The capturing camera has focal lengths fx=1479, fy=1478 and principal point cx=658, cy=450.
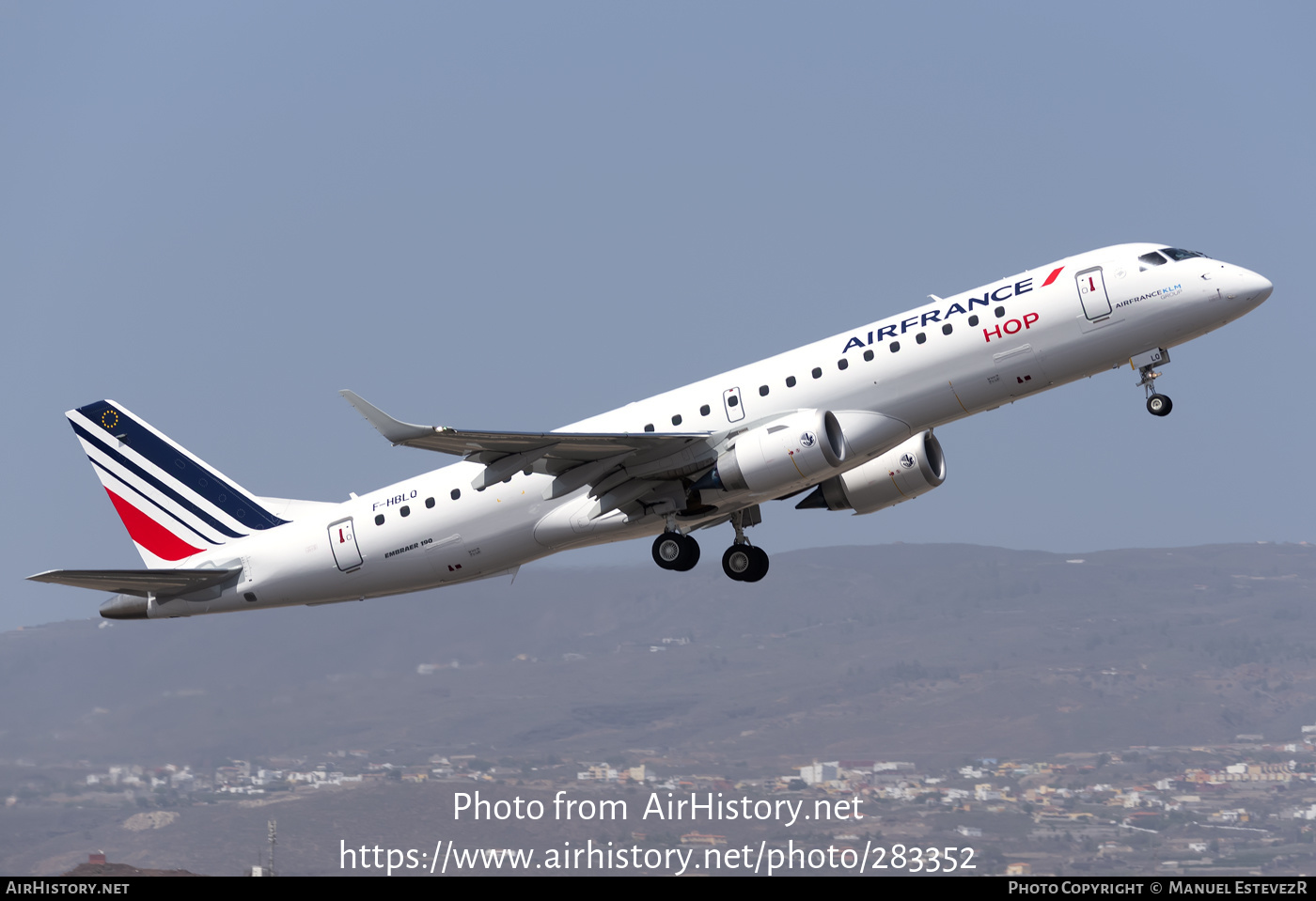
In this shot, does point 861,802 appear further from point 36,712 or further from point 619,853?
point 36,712

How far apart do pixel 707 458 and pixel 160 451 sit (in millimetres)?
16192

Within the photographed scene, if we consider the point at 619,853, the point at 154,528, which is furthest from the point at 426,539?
the point at 619,853

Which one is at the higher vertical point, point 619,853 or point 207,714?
point 207,714

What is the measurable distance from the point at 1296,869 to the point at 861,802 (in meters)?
35.4

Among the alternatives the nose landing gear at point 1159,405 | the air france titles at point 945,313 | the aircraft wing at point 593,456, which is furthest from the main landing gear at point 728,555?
the nose landing gear at point 1159,405

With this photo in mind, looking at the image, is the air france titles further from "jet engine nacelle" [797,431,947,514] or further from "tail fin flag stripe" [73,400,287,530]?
"tail fin flag stripe" [73,400,287,530]

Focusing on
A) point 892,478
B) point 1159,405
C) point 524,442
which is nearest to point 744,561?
point 892,478

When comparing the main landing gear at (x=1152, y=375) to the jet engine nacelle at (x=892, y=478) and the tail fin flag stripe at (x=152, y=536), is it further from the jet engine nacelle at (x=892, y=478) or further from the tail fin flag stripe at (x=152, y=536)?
the tail fin flag stripe at (x=152, y=536)

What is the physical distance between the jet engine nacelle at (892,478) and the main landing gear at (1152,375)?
5.70 m

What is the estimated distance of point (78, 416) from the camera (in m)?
41.2

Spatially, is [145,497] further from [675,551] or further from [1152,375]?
[1152,375]

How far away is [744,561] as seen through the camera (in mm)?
Result: 38344

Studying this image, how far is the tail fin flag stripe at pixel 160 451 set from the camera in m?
40.2
